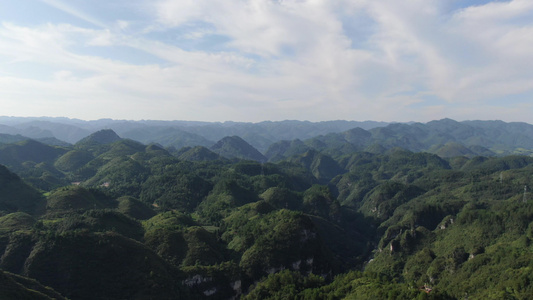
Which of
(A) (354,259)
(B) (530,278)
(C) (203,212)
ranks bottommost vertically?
(A) (354,259)

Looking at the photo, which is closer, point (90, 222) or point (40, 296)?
point (40, 296)

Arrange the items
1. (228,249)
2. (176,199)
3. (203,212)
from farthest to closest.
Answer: (176,199) < (203,212) < (228,249)

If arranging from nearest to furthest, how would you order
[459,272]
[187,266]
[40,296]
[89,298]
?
[40,296], [89,298], [187,266], [459,272]

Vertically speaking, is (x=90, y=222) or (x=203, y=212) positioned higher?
(x=90, y=222)

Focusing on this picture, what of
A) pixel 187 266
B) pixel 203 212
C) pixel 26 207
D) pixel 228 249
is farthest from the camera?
pixel 203 212

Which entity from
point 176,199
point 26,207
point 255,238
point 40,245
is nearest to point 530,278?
point 255,238

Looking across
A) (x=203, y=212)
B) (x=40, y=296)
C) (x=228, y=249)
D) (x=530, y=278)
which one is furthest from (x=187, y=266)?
(x=530, y=278)

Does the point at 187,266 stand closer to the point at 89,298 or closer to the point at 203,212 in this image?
the point at 89,298

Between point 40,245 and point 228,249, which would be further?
point 228,249

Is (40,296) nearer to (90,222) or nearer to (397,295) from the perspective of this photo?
(90,222)
